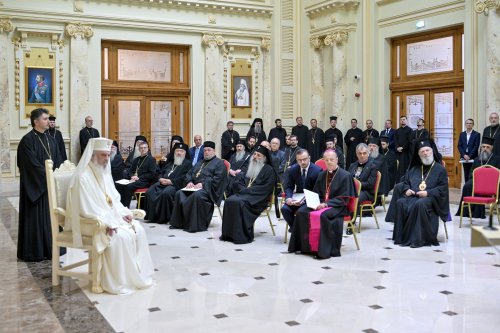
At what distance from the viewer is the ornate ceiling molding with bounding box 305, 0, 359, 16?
15328 millimetres

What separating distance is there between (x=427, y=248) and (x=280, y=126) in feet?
28.6

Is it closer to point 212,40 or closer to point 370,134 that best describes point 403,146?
point 370,134

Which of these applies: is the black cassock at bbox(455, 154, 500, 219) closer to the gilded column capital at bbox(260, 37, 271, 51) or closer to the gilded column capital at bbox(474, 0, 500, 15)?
the gilded column capital at bbox(474, 0, 500, 15)

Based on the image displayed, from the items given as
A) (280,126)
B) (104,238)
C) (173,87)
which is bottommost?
(104,238)

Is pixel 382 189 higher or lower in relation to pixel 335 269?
higher

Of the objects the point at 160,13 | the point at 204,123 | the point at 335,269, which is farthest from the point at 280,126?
the point at 335,269

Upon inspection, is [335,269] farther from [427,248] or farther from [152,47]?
[152,47]

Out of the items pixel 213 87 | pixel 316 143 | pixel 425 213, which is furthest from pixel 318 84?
pixel 425 213

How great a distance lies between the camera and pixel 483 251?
7438 millimetres

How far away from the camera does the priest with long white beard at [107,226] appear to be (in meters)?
5.53

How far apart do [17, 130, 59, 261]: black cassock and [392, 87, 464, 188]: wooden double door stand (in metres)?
9.61

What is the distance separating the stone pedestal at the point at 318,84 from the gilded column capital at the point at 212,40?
2.59 m

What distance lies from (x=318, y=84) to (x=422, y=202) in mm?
9123

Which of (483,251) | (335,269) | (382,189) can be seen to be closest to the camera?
(335,269)
